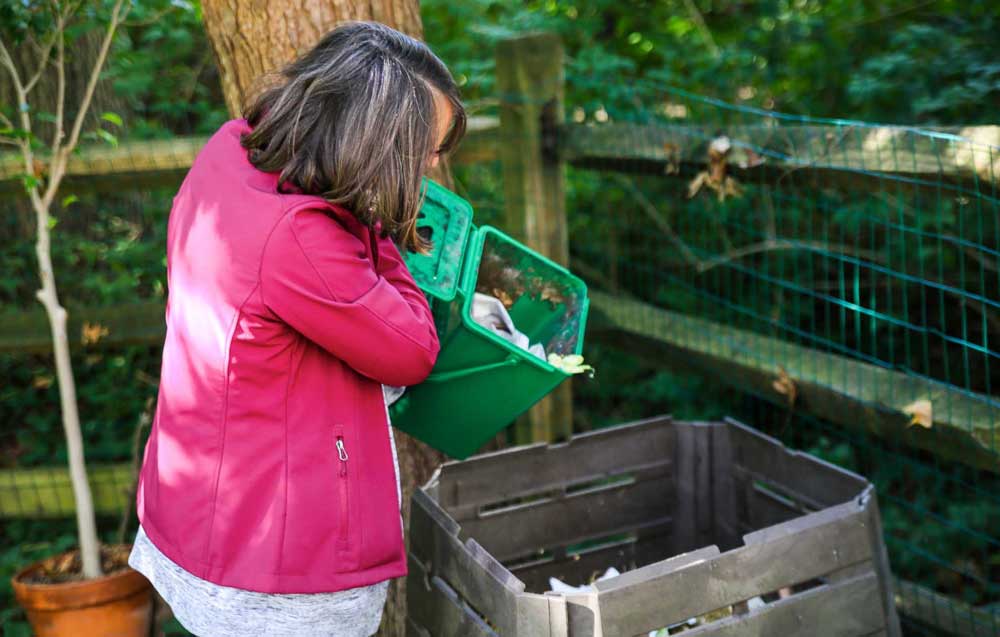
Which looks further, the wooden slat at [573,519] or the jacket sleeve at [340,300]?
the wooden slat at [573,519]

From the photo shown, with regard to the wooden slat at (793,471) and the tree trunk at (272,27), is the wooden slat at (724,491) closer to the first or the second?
the wooden slat at (793,471)

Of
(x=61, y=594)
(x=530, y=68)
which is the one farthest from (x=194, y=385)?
(x=530, y=68)

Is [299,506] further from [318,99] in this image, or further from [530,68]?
[530,68]

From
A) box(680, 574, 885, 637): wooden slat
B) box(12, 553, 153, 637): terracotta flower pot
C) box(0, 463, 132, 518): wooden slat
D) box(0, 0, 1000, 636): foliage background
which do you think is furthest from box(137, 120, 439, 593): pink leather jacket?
box(0, 0, 1000, 636): foliage background

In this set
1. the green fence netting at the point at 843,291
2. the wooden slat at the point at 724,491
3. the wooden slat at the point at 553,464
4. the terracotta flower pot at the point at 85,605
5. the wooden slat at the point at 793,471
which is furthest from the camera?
the terracotta flower pot at the point at 85,605

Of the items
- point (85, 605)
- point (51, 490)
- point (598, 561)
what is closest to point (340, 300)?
point (598, 561)

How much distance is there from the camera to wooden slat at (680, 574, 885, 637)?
1.72 metres

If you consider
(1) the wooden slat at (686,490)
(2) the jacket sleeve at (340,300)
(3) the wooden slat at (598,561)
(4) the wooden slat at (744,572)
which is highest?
(2) the jacket sleeve at (340,300)

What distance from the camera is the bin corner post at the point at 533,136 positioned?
326 centimetres

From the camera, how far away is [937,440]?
2.31 meters

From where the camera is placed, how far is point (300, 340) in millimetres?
1679

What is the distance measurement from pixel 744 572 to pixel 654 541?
825 millimetres

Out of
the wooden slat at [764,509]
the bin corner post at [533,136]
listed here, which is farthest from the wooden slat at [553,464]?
the bin corner post at [533,136]

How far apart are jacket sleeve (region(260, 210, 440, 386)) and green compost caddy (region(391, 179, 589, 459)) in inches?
9.7
